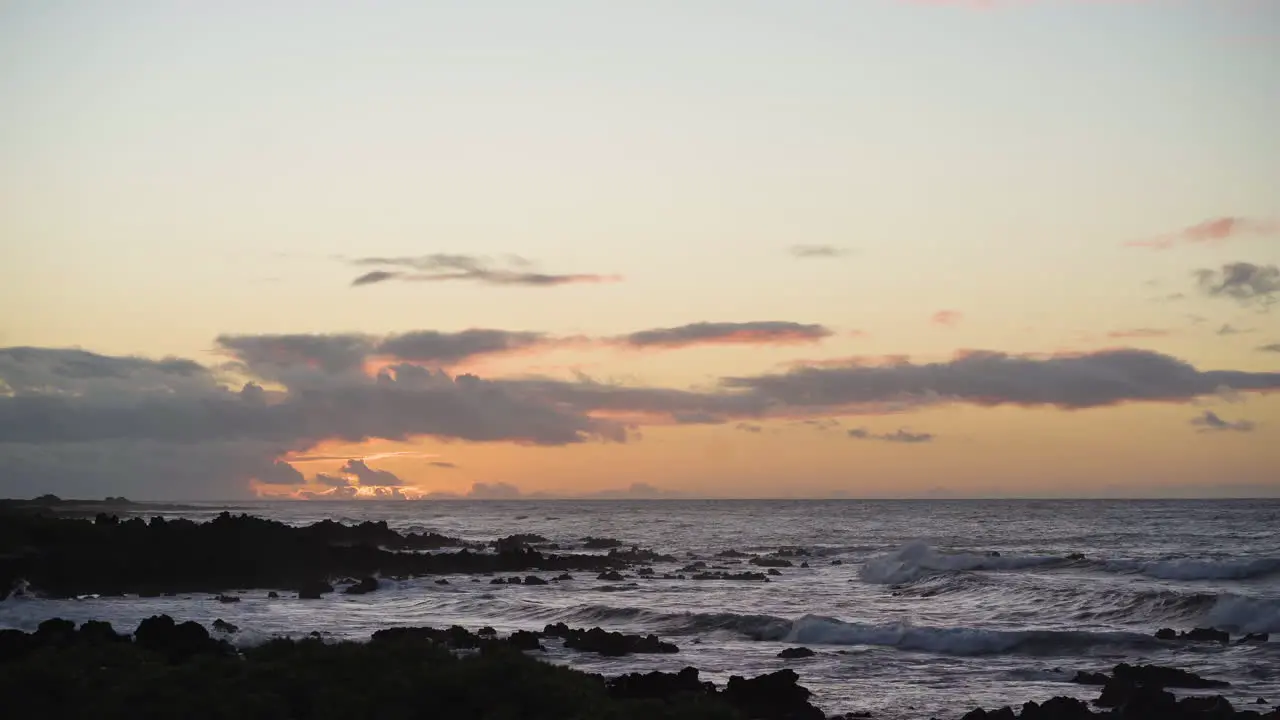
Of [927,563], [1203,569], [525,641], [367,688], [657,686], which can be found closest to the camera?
[367,688]

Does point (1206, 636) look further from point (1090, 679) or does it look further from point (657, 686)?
point (657, 686)

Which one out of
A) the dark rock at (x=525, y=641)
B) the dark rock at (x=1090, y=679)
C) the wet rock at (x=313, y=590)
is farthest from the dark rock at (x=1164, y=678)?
the wet rock at (x=313, y=590)

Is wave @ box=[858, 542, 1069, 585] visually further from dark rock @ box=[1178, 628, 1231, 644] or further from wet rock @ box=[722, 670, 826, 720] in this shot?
wet rock @ box=[722, 670, 826, 720]

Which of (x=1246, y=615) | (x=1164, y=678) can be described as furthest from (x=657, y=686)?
(x=1246, y=615)

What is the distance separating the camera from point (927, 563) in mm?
59531

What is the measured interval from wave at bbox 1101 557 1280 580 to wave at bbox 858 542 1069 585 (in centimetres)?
449

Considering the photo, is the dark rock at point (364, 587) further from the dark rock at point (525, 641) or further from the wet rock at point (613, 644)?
the dark rock at point (525, 641)

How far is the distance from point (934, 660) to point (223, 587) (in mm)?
28783

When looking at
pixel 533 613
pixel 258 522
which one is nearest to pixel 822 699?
pixel 533 613

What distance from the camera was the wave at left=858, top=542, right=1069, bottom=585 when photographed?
5241 cm

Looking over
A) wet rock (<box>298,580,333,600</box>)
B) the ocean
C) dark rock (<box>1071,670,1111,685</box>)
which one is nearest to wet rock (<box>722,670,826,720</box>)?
the ocean

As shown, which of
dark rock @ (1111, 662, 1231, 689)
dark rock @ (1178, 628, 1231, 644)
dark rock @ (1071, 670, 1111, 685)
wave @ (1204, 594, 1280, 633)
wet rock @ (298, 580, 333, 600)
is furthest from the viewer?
wet rock @ (298, 580, 333, 600)

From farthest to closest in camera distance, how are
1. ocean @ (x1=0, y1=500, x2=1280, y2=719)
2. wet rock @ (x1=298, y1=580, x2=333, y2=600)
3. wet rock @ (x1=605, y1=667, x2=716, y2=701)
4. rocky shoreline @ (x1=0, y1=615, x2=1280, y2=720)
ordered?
wet rock @ (x1=298, y1=580, x2=333, y2=600) < ocean @ (x1=0, y1=500, x2=1280, y2=719) < wet rock @ (x1=605, y1=667, x2=716, y2=701) < rocky shoreline @ (x1=0, y1=615, x2=1280, y2=720)

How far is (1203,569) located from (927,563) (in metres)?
13.5
